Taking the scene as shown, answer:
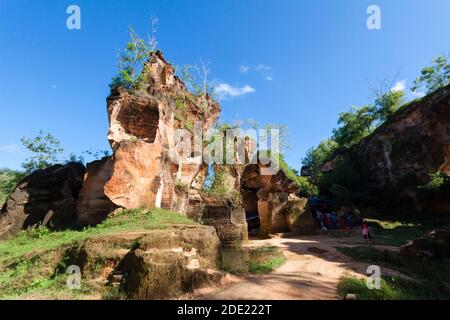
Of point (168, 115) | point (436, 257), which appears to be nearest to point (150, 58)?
point (168, 115)

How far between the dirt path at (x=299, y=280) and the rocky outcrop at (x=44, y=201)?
35.0 feet

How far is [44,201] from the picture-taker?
15250 millimetres

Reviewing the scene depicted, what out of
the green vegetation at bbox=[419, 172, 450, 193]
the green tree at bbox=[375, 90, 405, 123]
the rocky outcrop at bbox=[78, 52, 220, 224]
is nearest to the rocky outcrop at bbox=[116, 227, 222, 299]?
the rocky outcrop at bbox=[78, 52, 220, 224]

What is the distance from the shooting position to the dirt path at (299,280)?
20.5 ft

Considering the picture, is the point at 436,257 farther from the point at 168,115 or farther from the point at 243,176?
the point at 243,176

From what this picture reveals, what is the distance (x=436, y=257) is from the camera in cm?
952

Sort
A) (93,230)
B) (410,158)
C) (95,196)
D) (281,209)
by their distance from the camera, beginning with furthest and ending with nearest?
(410,158), (281,209), (95,196), (93,230)

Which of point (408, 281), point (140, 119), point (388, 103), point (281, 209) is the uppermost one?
point (388, 103)

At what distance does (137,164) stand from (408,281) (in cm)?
1134

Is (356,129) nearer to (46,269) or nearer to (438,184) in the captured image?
(438,184)

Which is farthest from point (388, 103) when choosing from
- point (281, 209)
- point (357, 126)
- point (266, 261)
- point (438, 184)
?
point (266, 261)

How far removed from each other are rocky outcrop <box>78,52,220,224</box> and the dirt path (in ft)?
23.2
